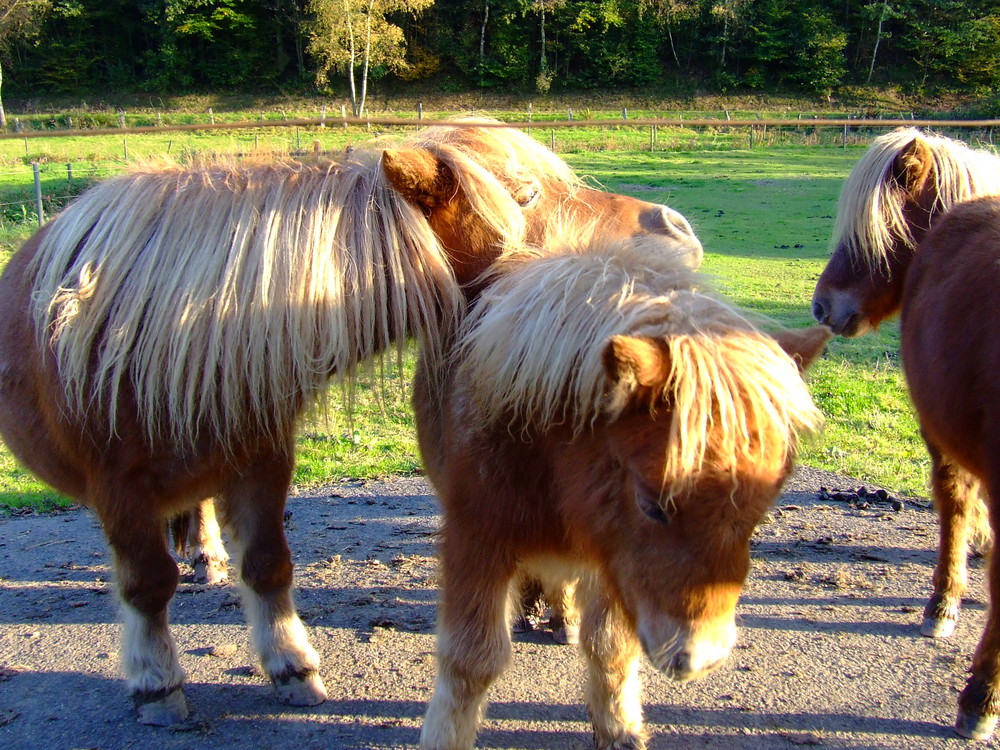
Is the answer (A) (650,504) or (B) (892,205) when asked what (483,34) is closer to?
(B) (892,205)

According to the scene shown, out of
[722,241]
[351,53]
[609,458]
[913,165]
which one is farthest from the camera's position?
[351,53]

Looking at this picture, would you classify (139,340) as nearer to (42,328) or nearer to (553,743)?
(42,328)

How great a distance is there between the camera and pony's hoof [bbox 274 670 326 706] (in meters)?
2.92

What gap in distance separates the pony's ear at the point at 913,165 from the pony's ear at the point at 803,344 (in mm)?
2457

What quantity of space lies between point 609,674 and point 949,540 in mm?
1904

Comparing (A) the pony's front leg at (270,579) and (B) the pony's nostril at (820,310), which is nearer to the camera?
(A) the pony's front leg at (270,579)

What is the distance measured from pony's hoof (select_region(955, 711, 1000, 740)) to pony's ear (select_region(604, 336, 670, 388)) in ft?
6.61

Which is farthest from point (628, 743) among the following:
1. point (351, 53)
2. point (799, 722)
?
point (351, 53)

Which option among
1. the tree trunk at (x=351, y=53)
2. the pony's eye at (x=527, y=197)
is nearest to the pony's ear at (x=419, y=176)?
the pony's eye at (x=527, y=197)

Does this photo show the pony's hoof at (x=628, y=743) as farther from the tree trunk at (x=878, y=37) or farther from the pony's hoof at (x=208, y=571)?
the tree trunk at (x=878, y=37)

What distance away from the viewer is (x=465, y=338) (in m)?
2.36

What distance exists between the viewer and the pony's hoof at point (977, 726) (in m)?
2.67

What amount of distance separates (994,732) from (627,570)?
183cm

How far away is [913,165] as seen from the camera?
3945mm
